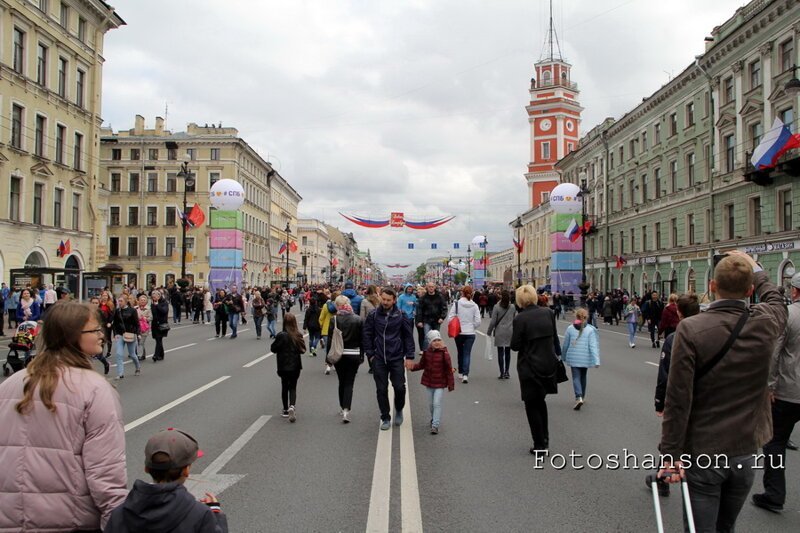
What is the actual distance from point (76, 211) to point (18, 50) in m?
9.63

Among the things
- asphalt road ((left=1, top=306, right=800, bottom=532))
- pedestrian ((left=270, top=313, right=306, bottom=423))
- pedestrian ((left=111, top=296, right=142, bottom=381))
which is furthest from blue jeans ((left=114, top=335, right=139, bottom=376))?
pedestrian ((left=270, top=313, right=306, bottom=423))

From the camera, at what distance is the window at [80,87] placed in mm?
36500

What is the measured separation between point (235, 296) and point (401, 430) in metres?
15.7

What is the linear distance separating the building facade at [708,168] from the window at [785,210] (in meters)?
0.06

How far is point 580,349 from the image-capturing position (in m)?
9.29

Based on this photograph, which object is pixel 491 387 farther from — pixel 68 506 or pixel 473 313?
pixel 68 506

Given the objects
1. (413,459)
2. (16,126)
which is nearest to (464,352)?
(413,459)

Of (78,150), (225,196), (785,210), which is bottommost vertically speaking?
(785,210)

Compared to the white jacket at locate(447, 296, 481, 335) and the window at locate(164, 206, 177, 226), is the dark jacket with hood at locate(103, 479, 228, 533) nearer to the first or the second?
the white jacket at locate(447, 296, 481, 335)

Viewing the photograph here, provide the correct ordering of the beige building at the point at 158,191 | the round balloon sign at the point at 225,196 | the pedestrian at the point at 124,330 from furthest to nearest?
the beige building at the point at 158,191, the round balloon sign at the point at 225,196, the pedestrian at the point at 124,330

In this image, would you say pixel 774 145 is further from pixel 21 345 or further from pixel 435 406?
pixel 21 345

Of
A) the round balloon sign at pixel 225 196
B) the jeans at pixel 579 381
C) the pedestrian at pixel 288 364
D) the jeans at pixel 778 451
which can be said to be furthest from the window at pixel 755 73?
the jeans at pixel 778 451

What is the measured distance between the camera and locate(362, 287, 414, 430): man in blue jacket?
794cm

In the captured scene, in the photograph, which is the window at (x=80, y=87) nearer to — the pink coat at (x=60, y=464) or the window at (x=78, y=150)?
the window at (x=78, y=150)
